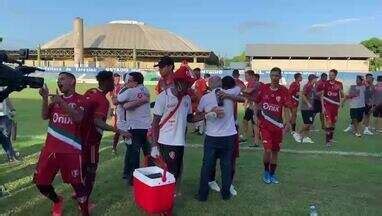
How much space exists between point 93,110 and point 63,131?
505mm

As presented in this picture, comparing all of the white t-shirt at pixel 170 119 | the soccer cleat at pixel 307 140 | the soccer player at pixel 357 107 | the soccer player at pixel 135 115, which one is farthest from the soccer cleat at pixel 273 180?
the soccer player at pixel 357 107

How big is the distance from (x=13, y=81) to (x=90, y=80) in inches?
1529

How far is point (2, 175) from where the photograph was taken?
8758 millimetres

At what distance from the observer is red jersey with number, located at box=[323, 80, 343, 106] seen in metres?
12.9

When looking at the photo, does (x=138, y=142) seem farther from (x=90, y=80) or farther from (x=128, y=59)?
(x=128, y=59)

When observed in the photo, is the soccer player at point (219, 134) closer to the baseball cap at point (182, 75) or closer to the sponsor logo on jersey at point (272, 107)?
the baseball cap at point (182, 75)

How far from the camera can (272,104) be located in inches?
318

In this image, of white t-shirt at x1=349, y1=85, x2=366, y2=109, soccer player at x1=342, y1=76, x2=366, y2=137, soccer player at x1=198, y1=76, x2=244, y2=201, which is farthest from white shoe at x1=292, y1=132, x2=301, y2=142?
soccer player at x1=198, y1=76, x2=244, y2=201

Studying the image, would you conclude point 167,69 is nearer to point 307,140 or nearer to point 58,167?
point 58,167

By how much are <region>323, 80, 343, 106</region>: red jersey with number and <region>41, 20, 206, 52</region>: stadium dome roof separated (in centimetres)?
8225

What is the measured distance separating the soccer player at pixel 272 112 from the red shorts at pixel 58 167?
11.3 feet

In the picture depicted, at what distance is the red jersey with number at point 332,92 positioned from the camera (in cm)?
1285

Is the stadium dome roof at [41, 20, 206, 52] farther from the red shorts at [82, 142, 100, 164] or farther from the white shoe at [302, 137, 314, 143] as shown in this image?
the red shorts at [82, 142, 100, 164]

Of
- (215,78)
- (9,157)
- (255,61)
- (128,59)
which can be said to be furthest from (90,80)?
(128,59)
